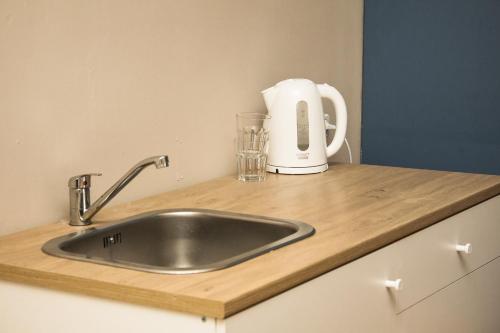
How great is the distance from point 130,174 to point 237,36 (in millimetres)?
735

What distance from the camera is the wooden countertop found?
4.41ft

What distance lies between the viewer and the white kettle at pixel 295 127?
92.4 inches

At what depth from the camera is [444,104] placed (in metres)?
2.82

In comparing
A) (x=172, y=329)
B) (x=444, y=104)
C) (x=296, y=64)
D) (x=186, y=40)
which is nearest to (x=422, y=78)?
(x=444, y=104)

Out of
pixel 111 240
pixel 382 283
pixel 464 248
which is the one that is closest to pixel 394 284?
pixel 382 283

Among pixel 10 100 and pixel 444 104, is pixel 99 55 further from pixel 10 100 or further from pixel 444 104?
pixel 444 104

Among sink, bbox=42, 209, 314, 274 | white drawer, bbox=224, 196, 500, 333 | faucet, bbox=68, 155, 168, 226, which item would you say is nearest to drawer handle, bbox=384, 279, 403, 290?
white drawer, bbox=224, 196, 500, 333

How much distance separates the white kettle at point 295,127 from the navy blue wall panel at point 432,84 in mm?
604

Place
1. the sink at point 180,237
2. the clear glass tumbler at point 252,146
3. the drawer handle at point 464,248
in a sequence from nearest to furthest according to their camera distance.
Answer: the sink at point 180,237 < the drawer handle at point 464,248 < the clear glass tumbler at point 252,146

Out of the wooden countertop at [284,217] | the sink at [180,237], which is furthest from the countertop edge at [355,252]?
the sink at [180,237]

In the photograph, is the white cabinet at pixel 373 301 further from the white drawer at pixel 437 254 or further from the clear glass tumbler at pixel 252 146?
the clear glass tumbler at pixel 252 146

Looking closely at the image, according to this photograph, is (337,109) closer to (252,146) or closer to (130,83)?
(252,146)

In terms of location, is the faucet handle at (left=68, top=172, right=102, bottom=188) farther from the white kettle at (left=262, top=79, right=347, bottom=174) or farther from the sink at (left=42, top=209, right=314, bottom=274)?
the white kettle at (left=262, top=79, right=347, bottom=174)

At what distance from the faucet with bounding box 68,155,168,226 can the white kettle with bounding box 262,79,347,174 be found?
660mm
